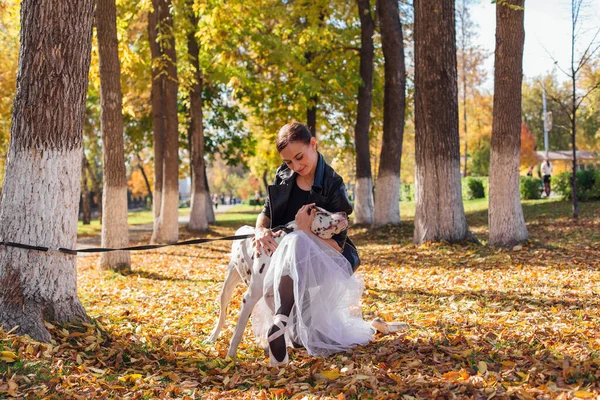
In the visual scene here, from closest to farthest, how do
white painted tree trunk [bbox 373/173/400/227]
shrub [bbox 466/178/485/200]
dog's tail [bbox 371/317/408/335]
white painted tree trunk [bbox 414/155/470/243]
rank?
dog's tail [bbox 371/317/408/335] < white painted tree trunk [bbox 414/155/470/243] < white painted tree trunk [bbox 373/173/400/227] < shrub [bbox 466/178/485/200]

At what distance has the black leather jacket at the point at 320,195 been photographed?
4898 mm

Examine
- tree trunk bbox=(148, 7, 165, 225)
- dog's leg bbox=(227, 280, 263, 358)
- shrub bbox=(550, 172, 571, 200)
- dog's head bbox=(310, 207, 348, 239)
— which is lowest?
dog's leg bbox=(227, 280, 263, 358)

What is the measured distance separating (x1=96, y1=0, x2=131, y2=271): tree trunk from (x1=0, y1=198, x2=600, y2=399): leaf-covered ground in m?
1.52

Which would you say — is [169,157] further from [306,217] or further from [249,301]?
[306,217]

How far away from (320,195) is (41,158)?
247 centimetres

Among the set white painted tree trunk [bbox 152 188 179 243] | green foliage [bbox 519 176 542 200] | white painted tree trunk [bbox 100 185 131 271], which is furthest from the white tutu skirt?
green foliage [bbox 519 176 542 200]

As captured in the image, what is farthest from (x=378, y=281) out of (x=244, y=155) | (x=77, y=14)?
(x=244, y=155)

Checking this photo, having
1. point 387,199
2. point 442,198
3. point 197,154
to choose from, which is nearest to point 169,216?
point 197,154

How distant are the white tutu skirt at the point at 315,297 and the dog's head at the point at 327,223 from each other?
72 millimetres

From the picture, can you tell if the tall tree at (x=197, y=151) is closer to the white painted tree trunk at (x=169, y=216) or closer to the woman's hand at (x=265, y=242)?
the white painted tree trunk at (x=169, y=216)

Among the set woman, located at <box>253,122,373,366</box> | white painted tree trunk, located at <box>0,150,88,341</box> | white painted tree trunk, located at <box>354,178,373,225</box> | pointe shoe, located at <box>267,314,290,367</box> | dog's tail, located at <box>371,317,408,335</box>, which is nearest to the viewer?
pointe shoe, located at <box>267,314,290,367</box>

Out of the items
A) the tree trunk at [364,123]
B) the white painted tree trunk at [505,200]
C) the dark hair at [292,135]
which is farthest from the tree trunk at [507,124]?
the tree trunk at [364,123]

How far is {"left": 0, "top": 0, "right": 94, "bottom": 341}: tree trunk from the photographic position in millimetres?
5180

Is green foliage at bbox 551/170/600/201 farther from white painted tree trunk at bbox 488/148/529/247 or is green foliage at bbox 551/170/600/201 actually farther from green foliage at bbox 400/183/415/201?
green foliage at bbox 400/183/415/201
